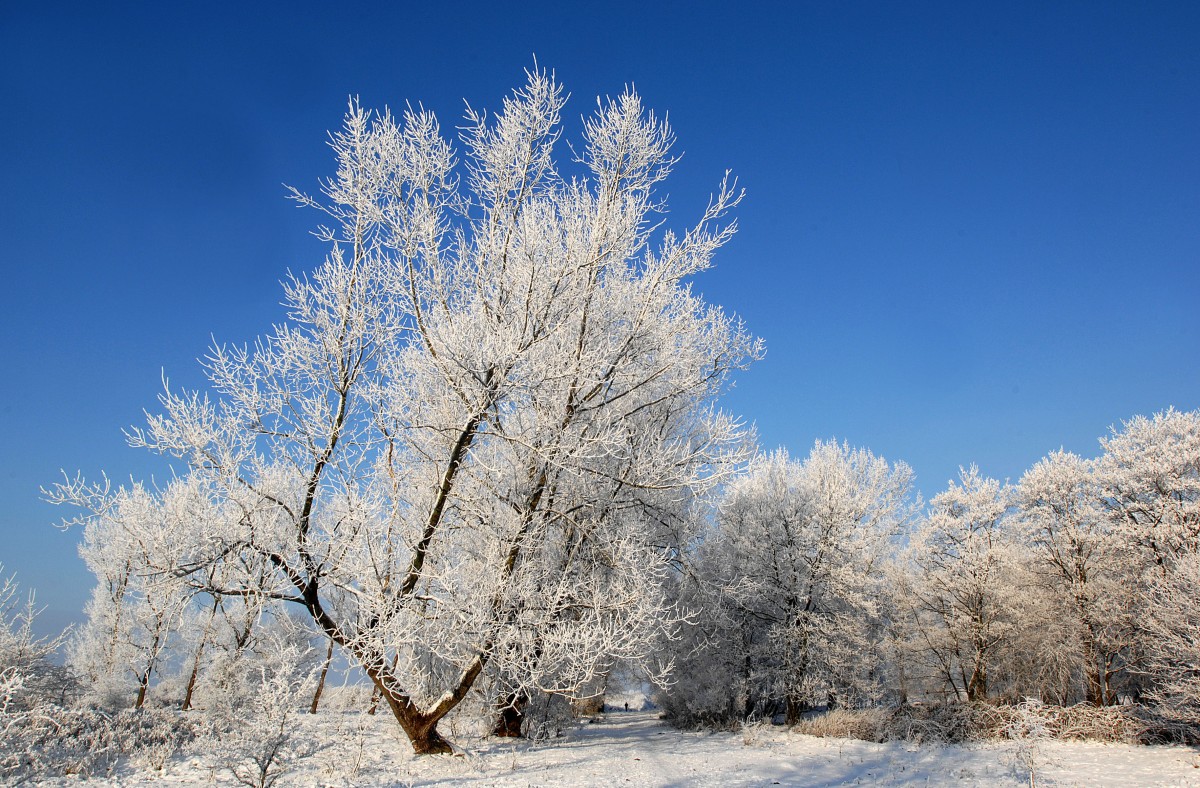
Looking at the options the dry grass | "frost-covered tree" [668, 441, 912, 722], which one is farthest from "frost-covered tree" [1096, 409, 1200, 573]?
"frost-covered tree" [668, 441, 912, 722]

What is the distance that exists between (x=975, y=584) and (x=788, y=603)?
546 centimetres

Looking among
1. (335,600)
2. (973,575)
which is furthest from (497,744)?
(973,575)

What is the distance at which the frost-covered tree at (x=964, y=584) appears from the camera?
1833 centimetres

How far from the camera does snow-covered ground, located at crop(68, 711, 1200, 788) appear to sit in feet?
26.7

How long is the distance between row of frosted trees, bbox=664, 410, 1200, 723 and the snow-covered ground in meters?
3.99

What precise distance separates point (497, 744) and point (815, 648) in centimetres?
1029

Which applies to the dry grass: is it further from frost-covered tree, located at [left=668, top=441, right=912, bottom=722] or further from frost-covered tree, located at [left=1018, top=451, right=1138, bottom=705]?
frost-covered tree, located at [left=668, top=441, right=912, bottom=722]

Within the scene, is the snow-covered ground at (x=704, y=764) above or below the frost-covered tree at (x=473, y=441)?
below

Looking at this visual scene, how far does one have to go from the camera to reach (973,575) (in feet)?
61.0

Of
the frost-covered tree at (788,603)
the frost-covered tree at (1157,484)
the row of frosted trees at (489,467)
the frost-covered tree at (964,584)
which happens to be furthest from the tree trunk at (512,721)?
the frost-covered tree at (1157,484)

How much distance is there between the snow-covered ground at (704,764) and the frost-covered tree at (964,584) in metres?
5.53

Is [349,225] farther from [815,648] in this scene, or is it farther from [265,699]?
[815,648]

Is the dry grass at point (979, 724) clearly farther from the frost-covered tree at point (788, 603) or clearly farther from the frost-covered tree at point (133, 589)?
the frost-covered tree at point (133, 589)

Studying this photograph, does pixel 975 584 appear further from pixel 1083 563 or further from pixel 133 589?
pixel 133 589
